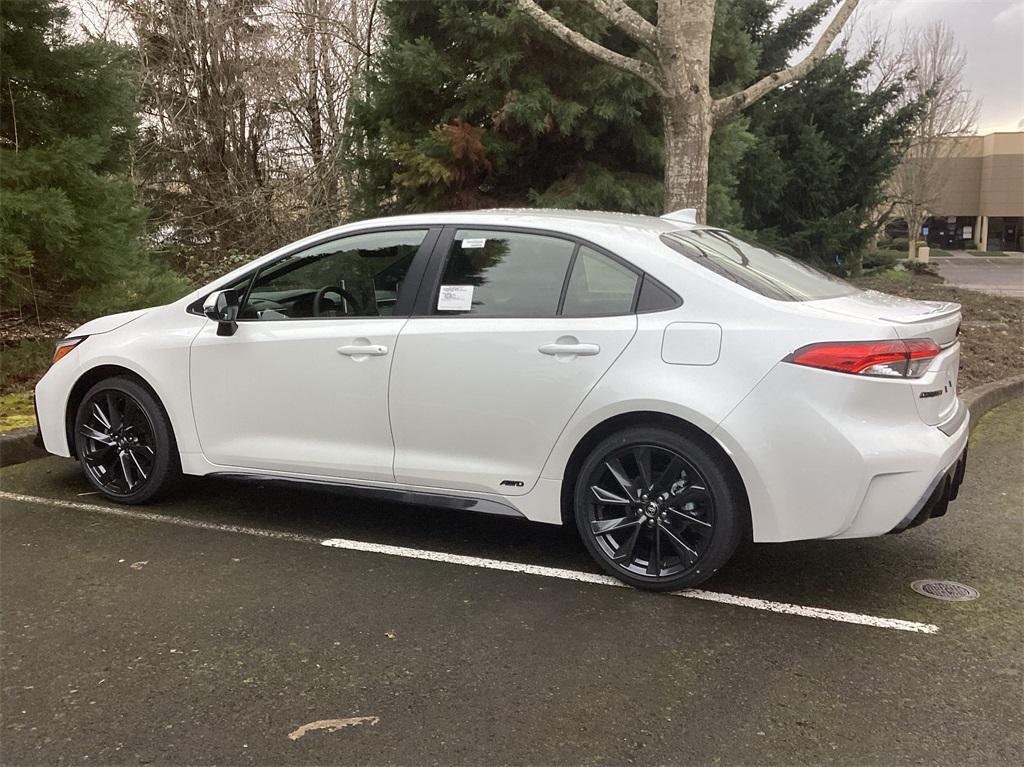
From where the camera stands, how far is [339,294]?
175 inches

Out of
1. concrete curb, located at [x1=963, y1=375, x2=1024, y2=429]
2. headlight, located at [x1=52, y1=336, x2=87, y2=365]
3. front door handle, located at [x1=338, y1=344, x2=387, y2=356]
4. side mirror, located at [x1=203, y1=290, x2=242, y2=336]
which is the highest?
side mirror, located at [x1=203, y1=290, x2=242, y2=336]

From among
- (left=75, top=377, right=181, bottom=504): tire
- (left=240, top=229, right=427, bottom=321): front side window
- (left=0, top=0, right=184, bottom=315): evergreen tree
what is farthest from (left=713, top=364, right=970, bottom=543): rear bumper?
(left=0, top=0, right=184, bottom=315): evergreen tree

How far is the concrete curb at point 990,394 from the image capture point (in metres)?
7.20

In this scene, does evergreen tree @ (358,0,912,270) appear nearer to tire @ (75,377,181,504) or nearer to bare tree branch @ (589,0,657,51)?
bare tree branch @ (589,0,657,51)

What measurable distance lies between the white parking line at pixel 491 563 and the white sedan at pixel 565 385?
0.14 m

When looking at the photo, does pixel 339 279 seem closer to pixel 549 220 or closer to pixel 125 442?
pixel 549 220

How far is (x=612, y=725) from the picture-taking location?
274 centimetres

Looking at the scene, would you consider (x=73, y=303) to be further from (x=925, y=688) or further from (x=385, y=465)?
(x=925, y=688)

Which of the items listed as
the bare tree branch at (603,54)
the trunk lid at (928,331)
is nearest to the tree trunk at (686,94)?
the bare tree branch at (603,54)

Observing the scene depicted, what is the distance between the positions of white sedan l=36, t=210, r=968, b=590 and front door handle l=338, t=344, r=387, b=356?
0.01m

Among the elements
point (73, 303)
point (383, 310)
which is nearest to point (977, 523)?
point (383, 310)

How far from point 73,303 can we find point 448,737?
6.75 meters

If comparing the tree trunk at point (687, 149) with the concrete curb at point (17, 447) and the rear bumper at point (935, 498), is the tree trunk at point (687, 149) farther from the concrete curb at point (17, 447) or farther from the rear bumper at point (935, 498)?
the concrete curb at point (17, 447)

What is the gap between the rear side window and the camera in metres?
3.78
